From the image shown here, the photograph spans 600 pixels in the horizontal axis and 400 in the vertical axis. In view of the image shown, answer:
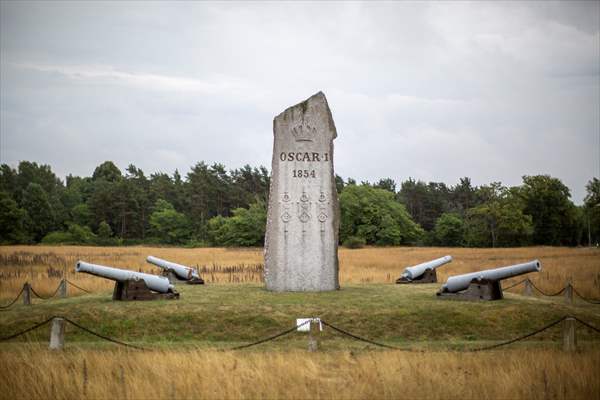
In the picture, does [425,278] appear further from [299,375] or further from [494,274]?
[299,375]

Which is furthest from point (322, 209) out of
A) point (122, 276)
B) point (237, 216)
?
point (237, 216)

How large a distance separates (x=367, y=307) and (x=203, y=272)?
52.3 feet

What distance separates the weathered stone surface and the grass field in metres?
1.07

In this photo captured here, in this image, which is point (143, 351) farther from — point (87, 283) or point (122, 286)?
point (87, 283)

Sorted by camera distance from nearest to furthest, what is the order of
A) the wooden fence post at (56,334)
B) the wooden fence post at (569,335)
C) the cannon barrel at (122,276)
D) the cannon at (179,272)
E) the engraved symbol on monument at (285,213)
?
1. the wooden fence post at (569,335)
2. the wooden fence post at (56,334)
3. the cannon barrel at (122,276)
4. the engraved symbol on monument at (285,213)
5. the cannon at (179,272)

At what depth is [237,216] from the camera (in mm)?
86938

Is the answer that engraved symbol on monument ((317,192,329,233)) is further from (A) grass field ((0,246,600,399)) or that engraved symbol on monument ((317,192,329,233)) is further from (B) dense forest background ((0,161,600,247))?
(B) dense forest background ((0,161,600,247))

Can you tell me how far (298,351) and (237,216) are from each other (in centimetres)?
7425

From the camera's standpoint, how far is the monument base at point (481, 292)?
18.0m

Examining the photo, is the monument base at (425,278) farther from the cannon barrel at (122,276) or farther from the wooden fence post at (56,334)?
the wooden fence post at (56,334)

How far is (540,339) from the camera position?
1493 cm

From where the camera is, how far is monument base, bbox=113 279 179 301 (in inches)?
703

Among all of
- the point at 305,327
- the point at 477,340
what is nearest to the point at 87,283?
the point at 305,327

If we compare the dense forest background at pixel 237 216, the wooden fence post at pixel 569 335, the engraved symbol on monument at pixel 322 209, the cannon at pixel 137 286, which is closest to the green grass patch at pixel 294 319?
the cannon at pixel 137 286
